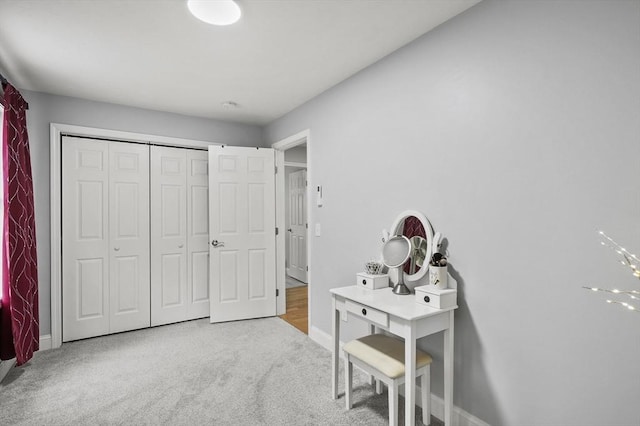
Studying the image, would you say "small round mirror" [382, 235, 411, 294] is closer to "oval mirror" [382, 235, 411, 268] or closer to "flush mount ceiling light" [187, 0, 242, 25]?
"oval mirror" [382, 235, 411, 268]

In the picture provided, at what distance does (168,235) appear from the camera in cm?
371

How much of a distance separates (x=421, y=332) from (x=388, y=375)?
30cm

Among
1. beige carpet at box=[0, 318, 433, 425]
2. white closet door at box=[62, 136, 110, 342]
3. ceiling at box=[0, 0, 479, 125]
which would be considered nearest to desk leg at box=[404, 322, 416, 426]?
beige carpet at box=[0, 318, 433, 425]

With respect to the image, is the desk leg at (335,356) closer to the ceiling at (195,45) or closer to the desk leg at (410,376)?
the desk leg at (410,376)

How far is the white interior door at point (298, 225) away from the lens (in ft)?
18.8

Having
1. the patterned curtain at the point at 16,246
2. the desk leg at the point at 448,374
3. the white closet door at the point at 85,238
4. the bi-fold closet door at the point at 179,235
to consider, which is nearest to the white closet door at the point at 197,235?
the bi-fold closet door at the point at 179,235

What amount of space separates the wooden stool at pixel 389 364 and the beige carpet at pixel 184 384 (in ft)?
0.69

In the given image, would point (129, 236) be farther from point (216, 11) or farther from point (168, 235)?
point (216, 11)

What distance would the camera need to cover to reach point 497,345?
1728 millimetres

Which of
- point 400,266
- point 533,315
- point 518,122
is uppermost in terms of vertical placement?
point 518,122

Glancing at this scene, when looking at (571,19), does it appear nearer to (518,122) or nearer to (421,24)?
(518,122)

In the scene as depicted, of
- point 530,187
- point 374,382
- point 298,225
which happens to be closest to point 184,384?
point 374,382

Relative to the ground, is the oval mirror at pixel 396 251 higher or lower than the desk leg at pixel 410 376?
higher

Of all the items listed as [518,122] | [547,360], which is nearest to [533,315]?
[547,360]
